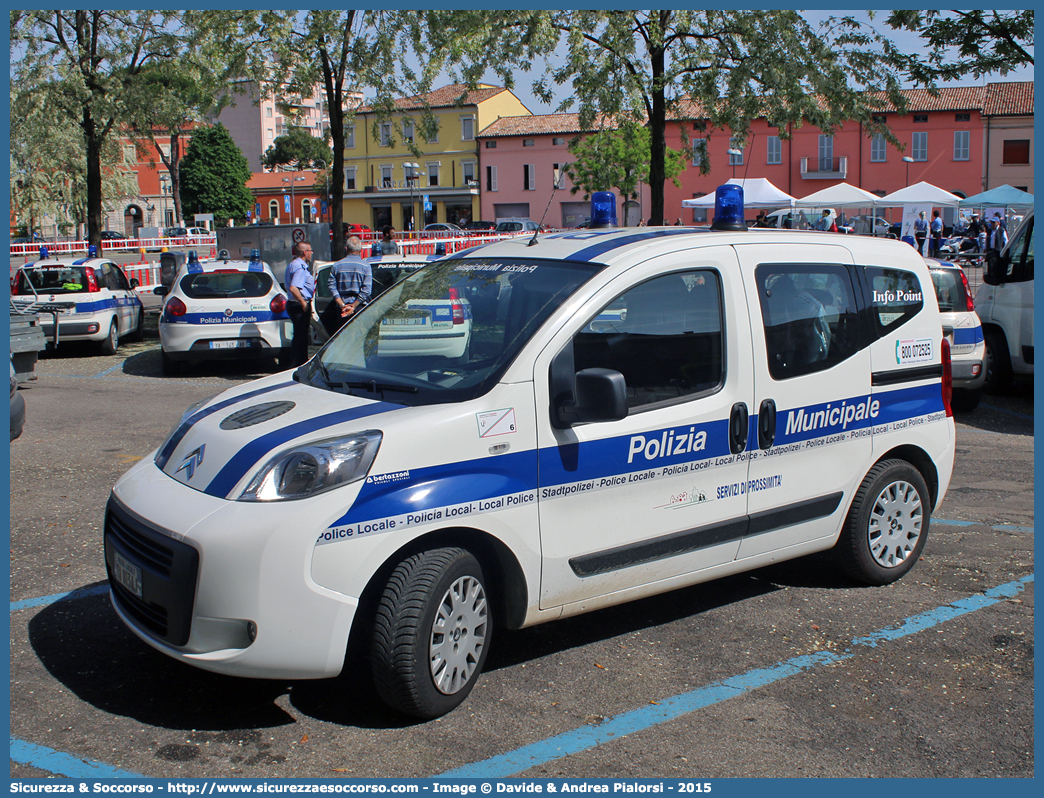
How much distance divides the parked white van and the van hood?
30.0ft

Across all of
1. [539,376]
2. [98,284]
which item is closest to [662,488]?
[539,376]

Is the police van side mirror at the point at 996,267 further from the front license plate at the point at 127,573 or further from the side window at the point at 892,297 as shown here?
the front license plate at the point at 127,573

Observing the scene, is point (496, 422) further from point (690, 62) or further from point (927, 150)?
point (927, 150)

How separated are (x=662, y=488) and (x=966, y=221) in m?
46.9

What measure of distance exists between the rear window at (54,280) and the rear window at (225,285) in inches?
105

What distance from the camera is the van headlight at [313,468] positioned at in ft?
11.3

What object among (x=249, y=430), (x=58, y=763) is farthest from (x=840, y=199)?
(x=58, y=763)

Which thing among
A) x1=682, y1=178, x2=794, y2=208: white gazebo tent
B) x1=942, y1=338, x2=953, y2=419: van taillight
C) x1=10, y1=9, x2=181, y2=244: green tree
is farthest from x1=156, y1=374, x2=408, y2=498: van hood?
x1=682, y1=178, x2=794, y2=208: white gazebo tent

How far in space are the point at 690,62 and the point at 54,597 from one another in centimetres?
1290

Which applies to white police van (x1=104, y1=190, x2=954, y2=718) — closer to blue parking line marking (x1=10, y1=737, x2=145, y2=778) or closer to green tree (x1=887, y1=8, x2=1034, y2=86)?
blue parking line marking (x1=10, y1=737, x2=145, y2=778)

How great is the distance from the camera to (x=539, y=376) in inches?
150

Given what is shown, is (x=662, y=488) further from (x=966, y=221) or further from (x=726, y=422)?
(x=966, y=221)

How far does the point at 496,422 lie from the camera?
370 cm

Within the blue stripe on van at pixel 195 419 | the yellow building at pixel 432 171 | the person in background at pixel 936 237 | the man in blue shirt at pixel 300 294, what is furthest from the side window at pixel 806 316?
the yellow building at pixel 432 171
